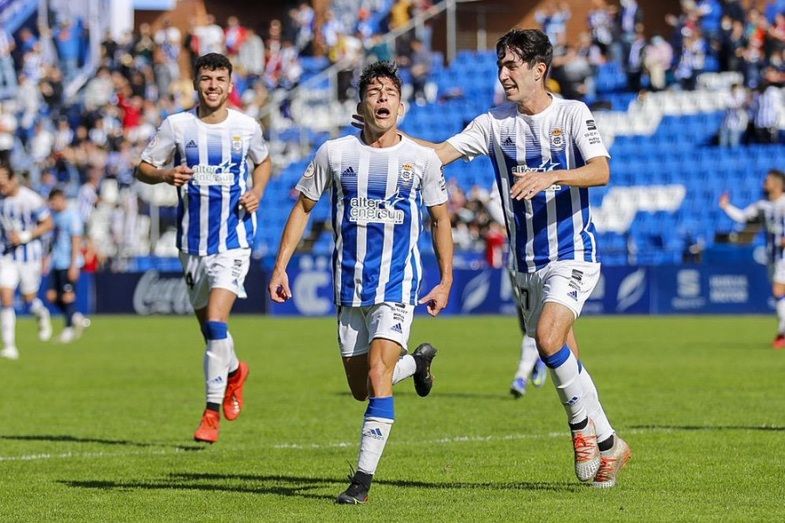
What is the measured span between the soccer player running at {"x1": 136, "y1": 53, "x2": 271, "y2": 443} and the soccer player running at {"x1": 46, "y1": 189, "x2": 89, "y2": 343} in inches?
500

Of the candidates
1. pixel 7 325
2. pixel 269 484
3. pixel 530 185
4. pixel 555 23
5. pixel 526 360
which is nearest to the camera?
pixel 530 185

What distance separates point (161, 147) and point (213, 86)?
23.3 inches

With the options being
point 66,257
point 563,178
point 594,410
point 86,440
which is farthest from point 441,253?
point 66,257

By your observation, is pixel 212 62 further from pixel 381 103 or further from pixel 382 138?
pixel 381 103

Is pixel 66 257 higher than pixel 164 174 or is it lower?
lower

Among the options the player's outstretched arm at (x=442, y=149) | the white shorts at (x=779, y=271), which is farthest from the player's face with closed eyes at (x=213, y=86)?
the white shorts at (x=779, y=271)

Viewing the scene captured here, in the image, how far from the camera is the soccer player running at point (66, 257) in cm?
2391

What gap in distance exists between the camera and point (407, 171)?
8.45 metres

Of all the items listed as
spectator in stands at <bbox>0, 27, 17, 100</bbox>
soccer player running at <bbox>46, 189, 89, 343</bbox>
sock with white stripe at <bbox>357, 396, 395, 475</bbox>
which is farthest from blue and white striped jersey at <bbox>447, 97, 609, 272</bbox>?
spectator in stands at <bbox>0, 27, 17, 100</bbox>

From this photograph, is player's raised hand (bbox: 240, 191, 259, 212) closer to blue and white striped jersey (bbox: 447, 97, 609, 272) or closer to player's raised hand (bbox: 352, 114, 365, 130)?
player's raised hand (bbox: 352, 114, 365, 130)

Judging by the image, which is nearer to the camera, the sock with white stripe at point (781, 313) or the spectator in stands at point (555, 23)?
the sock with white stripe at point (781, 313)

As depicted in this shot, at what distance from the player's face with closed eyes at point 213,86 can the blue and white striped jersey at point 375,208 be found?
2831mm

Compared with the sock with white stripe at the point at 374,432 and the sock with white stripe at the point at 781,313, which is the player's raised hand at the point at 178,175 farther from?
the sock with white stripe at the point at 781,313

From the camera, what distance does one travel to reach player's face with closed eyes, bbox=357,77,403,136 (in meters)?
8.21
